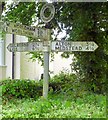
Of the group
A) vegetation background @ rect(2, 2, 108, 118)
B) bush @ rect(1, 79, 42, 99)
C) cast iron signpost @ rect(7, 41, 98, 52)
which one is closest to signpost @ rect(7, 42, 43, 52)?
cast iron signpost @ rect(7, 41, 98, 52)

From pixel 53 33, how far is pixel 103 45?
373 mm

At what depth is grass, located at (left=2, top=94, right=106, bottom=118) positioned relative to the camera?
5.09 ft

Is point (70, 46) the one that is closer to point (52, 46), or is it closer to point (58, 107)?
Result: point (52, 46)

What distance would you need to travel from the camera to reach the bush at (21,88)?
6.32ft

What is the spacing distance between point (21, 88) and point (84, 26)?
63 centimetres

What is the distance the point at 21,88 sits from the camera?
199 cm

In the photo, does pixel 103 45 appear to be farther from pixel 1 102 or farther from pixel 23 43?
pixel 1 102

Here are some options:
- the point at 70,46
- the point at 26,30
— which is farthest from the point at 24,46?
the point at 70,46

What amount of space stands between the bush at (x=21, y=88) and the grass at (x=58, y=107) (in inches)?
3.3

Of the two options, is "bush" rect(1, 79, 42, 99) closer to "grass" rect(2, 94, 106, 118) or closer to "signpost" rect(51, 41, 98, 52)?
"grass" rect(2, 94, 106, 118)

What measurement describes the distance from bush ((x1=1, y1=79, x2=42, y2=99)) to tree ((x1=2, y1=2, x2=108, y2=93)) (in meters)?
0.22

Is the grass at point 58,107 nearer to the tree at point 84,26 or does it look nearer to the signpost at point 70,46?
the tree at point 84,26

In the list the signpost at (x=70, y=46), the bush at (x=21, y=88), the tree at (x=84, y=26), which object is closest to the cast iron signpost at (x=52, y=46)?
the signpost at (x=70, y=46)

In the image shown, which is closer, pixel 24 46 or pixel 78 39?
pixel 24 46
